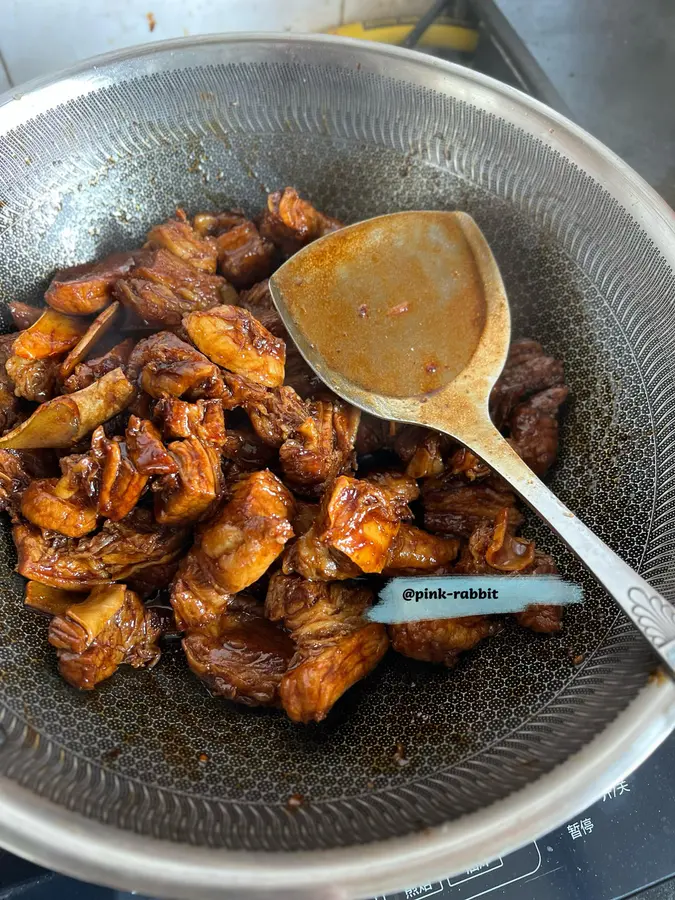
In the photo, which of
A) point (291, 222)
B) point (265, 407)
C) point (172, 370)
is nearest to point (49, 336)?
point (172, 370)

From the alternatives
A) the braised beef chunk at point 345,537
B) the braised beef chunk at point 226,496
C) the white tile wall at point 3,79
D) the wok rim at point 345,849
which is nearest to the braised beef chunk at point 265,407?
the braised beef chunk at point 226,496

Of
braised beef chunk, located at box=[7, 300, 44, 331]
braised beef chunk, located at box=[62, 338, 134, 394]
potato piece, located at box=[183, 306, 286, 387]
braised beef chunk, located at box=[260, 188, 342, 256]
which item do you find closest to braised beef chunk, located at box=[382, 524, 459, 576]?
potato piece, located at box=[183, 306, 286, 387]

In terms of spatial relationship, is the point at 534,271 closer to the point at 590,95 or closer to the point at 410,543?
the point at 410,543

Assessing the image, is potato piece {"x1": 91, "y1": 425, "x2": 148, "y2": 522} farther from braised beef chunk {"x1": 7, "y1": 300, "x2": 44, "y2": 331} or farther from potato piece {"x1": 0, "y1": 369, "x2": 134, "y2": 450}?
braised beef chunk {"x1": 7, "y1": 300, "x2": 44, "y2": 331}

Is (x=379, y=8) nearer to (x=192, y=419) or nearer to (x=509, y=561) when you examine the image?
(x=192, y=419)

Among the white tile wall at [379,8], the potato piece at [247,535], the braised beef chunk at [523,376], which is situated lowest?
the braised beef chunk at [523,376]

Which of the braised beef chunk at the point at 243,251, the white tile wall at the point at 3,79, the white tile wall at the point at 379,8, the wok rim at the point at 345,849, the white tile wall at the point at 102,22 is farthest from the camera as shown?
the white tile wall at the point at 379,8

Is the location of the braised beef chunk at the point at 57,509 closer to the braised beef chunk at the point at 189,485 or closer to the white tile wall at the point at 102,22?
the braised beef chunk at the point at 189,485
